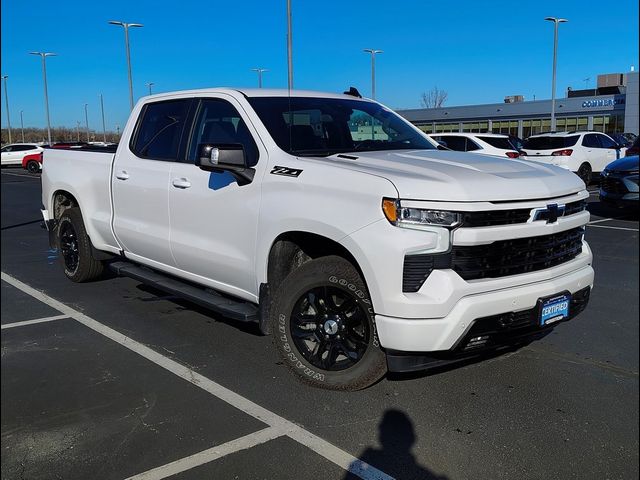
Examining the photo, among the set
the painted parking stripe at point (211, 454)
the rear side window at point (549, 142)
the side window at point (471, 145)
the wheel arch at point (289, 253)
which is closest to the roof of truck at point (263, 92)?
the wheel arch at point (289, 253)

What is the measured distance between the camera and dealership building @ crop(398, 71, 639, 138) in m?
46.1

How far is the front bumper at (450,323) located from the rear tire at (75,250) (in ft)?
13.6

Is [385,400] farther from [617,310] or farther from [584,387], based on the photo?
[617,310]

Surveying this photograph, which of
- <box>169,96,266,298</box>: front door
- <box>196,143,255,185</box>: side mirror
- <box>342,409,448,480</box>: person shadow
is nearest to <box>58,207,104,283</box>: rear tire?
<box>169,96,266,298</box>: front door

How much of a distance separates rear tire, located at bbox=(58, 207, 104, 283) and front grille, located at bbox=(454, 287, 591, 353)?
4.47 meters

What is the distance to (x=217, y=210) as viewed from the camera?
441cm

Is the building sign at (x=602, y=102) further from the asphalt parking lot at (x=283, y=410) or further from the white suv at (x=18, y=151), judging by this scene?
the asphalt parking lot at (x=283, y=410)

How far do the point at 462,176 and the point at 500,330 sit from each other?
91 centimetres

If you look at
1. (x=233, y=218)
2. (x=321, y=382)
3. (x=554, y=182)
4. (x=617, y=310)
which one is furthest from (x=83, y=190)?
(x=617, y=310)

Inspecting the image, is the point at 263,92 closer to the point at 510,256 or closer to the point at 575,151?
the point at 510,256

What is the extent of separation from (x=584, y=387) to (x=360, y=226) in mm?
1953

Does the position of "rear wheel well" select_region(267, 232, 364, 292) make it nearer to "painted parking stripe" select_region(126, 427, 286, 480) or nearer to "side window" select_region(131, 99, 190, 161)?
"painted parking stripe" select_region(126, 427, 286, 480)

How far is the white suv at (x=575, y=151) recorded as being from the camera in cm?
1842

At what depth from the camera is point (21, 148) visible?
3709 cm
